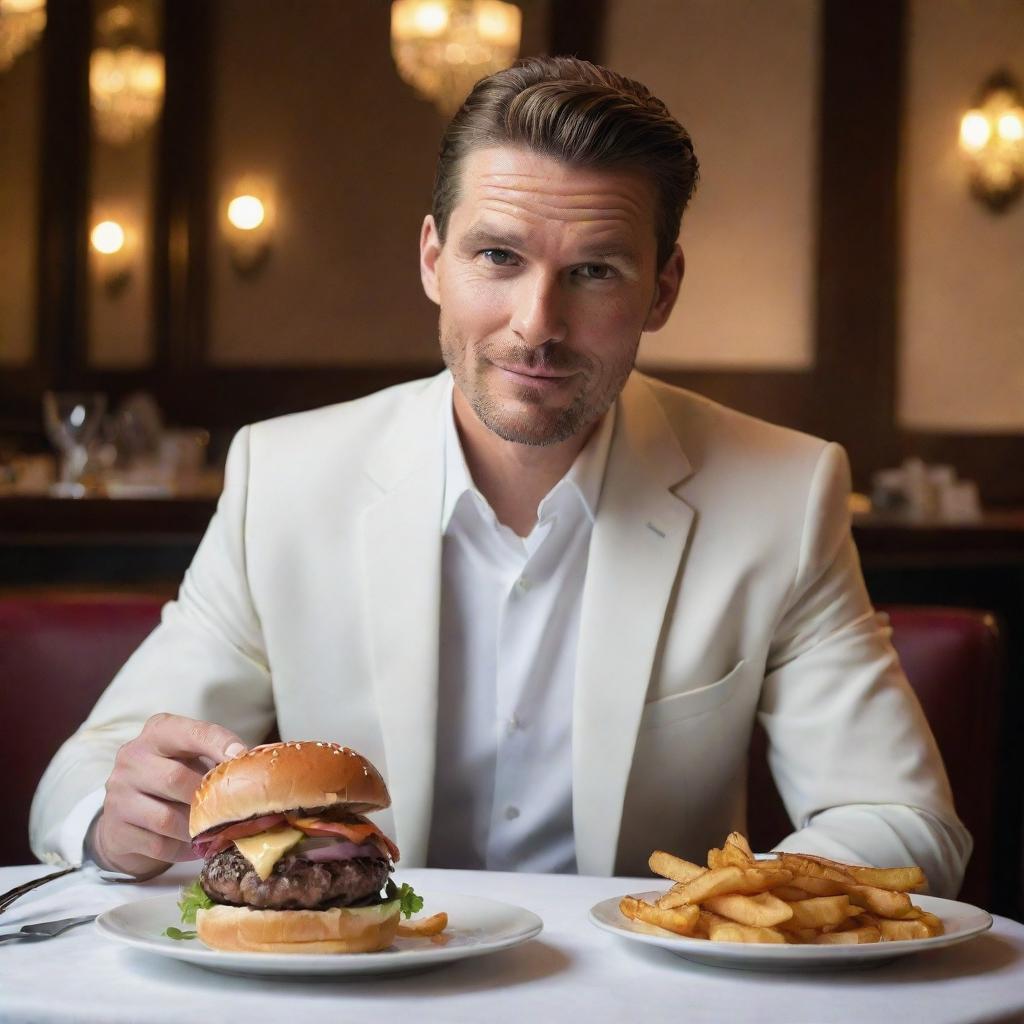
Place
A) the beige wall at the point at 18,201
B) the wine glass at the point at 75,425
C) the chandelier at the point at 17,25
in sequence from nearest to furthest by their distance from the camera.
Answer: the wine glass at the point at 75,425 → the chandelier at the point at 17,25 → the beige wall at the point at 18,201

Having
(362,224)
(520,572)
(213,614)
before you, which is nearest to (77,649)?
(213,614)

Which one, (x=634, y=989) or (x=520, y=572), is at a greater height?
(x=520, y=572)

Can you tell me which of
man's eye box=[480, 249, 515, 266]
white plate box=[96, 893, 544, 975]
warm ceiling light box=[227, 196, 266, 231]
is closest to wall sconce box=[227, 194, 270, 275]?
warm ceiling light box=[227, 196, 266, 231]

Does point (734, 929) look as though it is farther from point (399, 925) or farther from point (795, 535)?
point (795, 535)

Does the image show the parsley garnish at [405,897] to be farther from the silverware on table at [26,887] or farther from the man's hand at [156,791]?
the silverware on table at [26,887]

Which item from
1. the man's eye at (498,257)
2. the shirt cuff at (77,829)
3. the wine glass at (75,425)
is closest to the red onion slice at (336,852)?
the shirt cuff at (77,829)

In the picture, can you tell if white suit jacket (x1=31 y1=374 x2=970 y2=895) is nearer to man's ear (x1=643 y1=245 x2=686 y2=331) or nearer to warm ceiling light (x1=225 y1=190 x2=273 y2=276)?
man's ear (x1=643 y1=245 x2=686 y2=331)

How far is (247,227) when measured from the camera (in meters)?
7.54

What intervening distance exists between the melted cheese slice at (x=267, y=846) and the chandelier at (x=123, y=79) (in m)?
6.66

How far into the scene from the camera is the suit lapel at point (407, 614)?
195 cm

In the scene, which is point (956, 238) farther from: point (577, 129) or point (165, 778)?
point (165, 778)

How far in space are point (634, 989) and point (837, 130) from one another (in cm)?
647

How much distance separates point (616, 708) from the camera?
1.94m

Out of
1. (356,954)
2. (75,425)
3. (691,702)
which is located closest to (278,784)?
(356,954)
